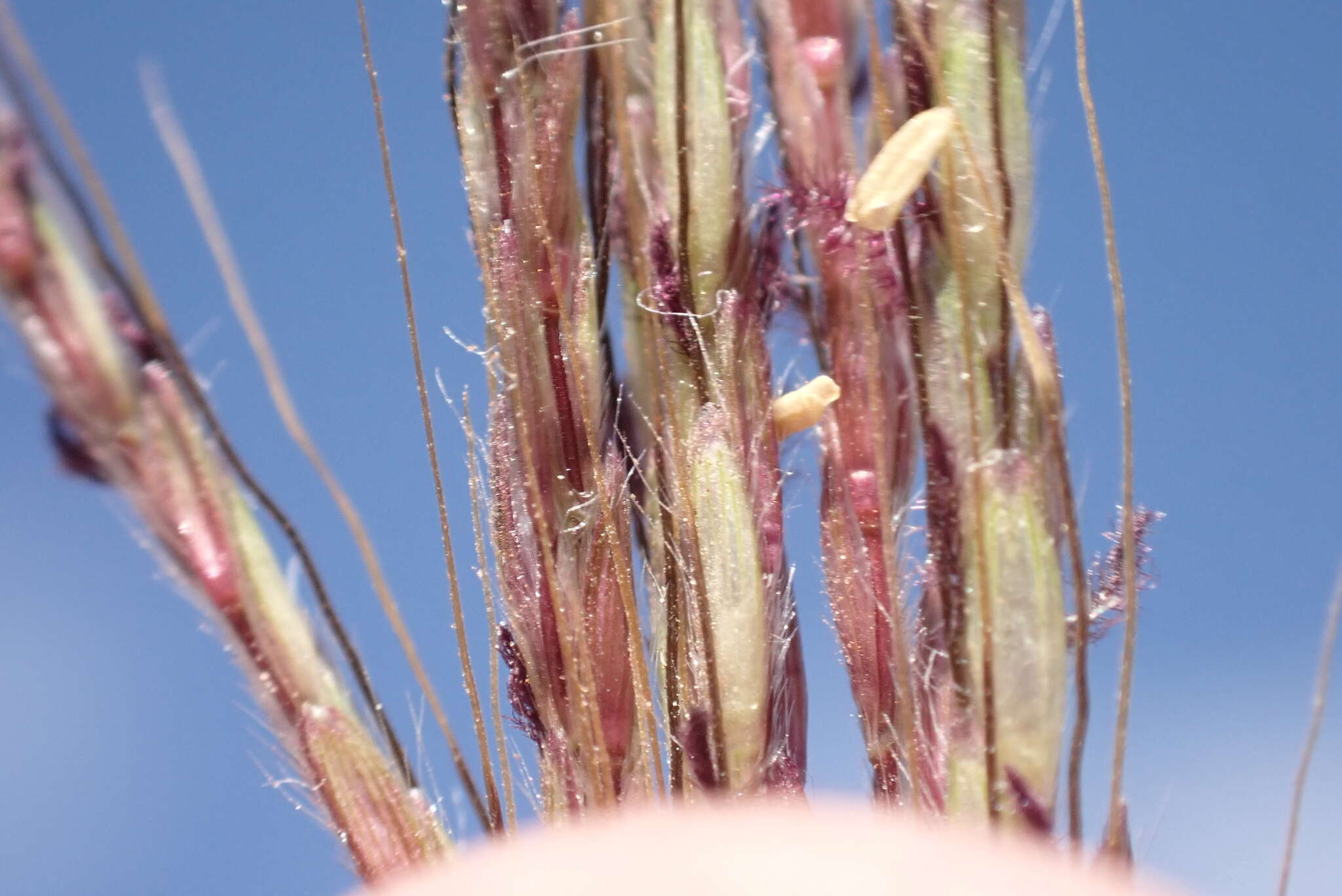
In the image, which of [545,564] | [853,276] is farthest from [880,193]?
[545,564]

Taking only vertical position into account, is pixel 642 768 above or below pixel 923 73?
below

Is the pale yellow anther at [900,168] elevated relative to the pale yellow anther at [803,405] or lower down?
elevated

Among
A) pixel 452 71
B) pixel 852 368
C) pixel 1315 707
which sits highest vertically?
pixel 452 71

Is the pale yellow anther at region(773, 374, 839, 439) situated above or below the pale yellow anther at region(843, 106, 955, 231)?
below

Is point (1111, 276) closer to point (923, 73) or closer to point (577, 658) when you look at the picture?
point (923, 73)
